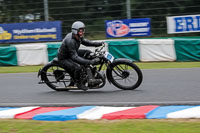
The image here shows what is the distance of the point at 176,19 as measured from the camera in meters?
15.1

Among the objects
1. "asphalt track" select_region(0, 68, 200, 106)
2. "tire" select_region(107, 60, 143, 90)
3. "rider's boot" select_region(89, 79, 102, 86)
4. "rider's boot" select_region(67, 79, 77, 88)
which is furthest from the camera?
"rider's boot" select_region(67, 79, 77, 88)

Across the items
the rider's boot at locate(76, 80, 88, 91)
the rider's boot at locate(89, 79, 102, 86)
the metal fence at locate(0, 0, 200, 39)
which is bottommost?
the rider's boot at locate(76, 80, 88, 91)

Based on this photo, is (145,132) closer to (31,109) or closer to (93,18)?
(31,109)

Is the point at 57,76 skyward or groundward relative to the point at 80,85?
skyward

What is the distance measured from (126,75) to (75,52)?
1233 mm

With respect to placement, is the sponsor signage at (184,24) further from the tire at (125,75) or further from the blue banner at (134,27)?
the tire at (125,75)

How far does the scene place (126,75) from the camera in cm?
746

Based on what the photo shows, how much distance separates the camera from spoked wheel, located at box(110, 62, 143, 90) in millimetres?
7371

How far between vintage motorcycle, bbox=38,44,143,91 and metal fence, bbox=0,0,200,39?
8.14 meters

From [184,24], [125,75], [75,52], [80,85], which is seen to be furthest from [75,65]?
[184,24]

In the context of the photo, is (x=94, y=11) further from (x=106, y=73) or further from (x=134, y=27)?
(x=106, y=73)

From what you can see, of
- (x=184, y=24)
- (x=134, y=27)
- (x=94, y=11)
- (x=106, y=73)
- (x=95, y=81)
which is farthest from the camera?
(x=94, y=11)

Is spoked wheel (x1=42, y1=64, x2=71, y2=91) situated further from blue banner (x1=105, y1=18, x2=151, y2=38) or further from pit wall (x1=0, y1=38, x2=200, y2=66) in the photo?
blue banner (x1=105, y1=18, x2=151, y2=38)

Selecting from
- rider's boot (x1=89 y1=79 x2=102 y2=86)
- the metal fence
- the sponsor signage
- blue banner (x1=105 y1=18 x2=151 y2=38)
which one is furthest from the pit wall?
rider's boot (x1=89 y1=79 x2=102 y2=86)
